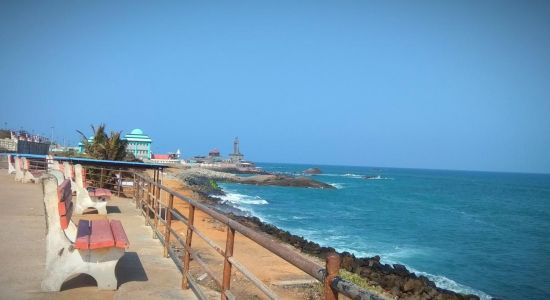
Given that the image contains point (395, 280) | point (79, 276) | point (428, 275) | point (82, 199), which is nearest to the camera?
point (79, 276)

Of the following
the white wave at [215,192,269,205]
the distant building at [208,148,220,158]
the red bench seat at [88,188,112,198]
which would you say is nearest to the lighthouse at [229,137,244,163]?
the distant building at [208,148,220,158]

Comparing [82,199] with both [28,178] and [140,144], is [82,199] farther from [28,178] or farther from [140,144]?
[140,144]

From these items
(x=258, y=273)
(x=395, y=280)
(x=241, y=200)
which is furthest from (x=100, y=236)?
(x=241, y=200)

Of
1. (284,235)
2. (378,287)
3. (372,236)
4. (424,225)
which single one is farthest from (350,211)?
(378,287)

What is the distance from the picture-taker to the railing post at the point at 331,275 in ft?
6.60

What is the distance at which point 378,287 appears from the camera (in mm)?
13305

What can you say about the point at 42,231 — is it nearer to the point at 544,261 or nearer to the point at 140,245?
the point at 140,245

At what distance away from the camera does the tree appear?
20.5m

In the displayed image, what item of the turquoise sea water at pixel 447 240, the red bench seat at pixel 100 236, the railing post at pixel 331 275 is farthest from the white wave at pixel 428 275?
the railing post at pixel 331 275

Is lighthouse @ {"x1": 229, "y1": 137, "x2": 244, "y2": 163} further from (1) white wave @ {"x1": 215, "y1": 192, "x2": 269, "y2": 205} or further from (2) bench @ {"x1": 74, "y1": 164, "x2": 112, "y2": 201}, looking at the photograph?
(2) bench @ {"x1": 74, "y1": 164, "x2": 112, "y2": 201}

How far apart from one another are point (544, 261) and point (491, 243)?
14.2ft

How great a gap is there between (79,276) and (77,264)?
2.17 ft

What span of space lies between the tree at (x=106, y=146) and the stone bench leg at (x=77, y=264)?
1675 cm

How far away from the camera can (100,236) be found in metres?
4.62
